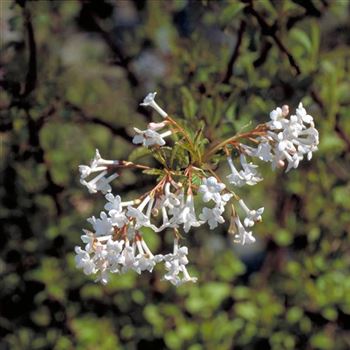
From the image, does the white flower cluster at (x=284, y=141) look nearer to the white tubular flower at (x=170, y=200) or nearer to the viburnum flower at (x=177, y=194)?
the viburnum flower at (x=177, y=194)

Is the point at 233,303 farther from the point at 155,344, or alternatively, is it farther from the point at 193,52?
the point at 193,52

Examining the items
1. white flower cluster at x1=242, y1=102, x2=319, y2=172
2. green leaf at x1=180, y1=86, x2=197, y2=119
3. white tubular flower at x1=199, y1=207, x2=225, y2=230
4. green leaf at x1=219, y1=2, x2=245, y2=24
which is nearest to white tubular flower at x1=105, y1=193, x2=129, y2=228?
white tubular flower at x1=199, y1=207, x2=225, y2=230

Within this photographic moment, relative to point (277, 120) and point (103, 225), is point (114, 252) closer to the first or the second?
point (103, 225)

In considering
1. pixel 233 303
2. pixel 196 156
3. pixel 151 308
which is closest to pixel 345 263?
pixel 233 303

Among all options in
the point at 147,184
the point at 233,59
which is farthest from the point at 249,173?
the point at 147,184


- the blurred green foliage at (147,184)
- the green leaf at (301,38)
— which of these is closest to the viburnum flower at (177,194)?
the blurred green foliage at (147,184)

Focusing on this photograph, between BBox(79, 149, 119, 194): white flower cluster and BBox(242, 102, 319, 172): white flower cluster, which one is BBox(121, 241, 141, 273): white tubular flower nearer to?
BBox(79, 149, 119, 194): white flower cluster

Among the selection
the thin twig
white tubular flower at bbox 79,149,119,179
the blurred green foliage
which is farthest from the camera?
the blurred green foliage

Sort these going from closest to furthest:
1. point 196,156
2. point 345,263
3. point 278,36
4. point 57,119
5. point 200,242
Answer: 1. point 196,156
2. point 278,36
3. point 57,119
4. point 345,263
5. point 200,242
